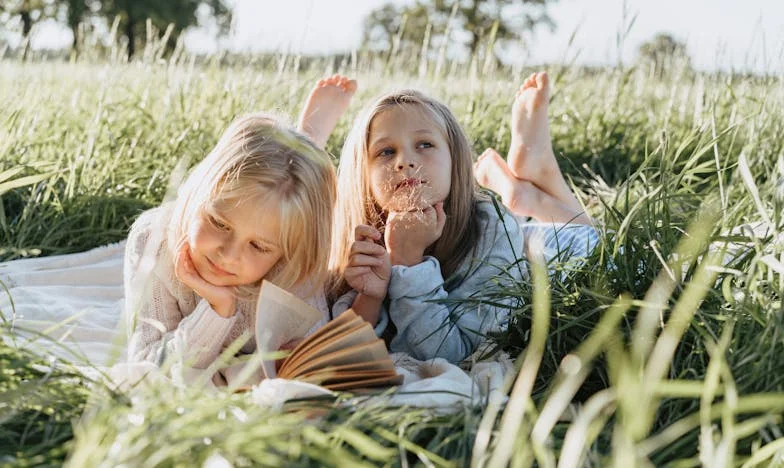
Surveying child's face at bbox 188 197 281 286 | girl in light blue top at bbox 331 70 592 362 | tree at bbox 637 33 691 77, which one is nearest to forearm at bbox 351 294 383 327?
girl in light blue top at bbox 331 70 592 362

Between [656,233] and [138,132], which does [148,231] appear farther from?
[138,132]

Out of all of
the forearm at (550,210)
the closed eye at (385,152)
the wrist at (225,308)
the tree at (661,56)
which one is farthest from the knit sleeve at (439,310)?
the tree at (661,56)

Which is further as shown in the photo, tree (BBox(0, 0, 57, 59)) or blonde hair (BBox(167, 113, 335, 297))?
tree (BBox(0, 0, 57, 59))

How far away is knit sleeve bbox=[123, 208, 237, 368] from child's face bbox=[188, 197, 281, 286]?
0.28 ft

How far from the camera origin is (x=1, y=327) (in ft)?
5.67

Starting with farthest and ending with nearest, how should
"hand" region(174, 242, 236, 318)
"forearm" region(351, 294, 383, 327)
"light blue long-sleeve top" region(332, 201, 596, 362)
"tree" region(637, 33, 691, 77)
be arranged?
"tree" region(637, 33, 691, 77) → "forearm" region(351, 294, 383, 327) → "light blue long-sleeve top" region(332, 201, 596, 362) → "hand" region(174, 242, 236, 318)

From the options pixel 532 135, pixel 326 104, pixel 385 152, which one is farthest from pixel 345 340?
pixel 326 104

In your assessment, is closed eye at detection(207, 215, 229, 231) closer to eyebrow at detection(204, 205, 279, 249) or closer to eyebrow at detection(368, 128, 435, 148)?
eyebrow at detection(204, 205, 279, 249)

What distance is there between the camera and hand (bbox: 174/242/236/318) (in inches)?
79.5

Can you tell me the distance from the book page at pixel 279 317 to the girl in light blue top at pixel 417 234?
0.23 metres

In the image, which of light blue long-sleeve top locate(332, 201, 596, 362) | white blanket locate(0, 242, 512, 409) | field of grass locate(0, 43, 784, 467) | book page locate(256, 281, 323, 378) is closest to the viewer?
field of grass locate(0, 43, 784, 467)

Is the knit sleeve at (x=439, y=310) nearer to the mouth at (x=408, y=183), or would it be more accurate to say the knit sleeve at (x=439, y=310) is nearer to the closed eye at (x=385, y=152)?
the mouth at (x=408, y=183)

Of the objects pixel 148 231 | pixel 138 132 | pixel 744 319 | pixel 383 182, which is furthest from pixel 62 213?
pixel 744 319

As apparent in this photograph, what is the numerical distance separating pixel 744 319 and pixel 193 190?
123 centimetres
